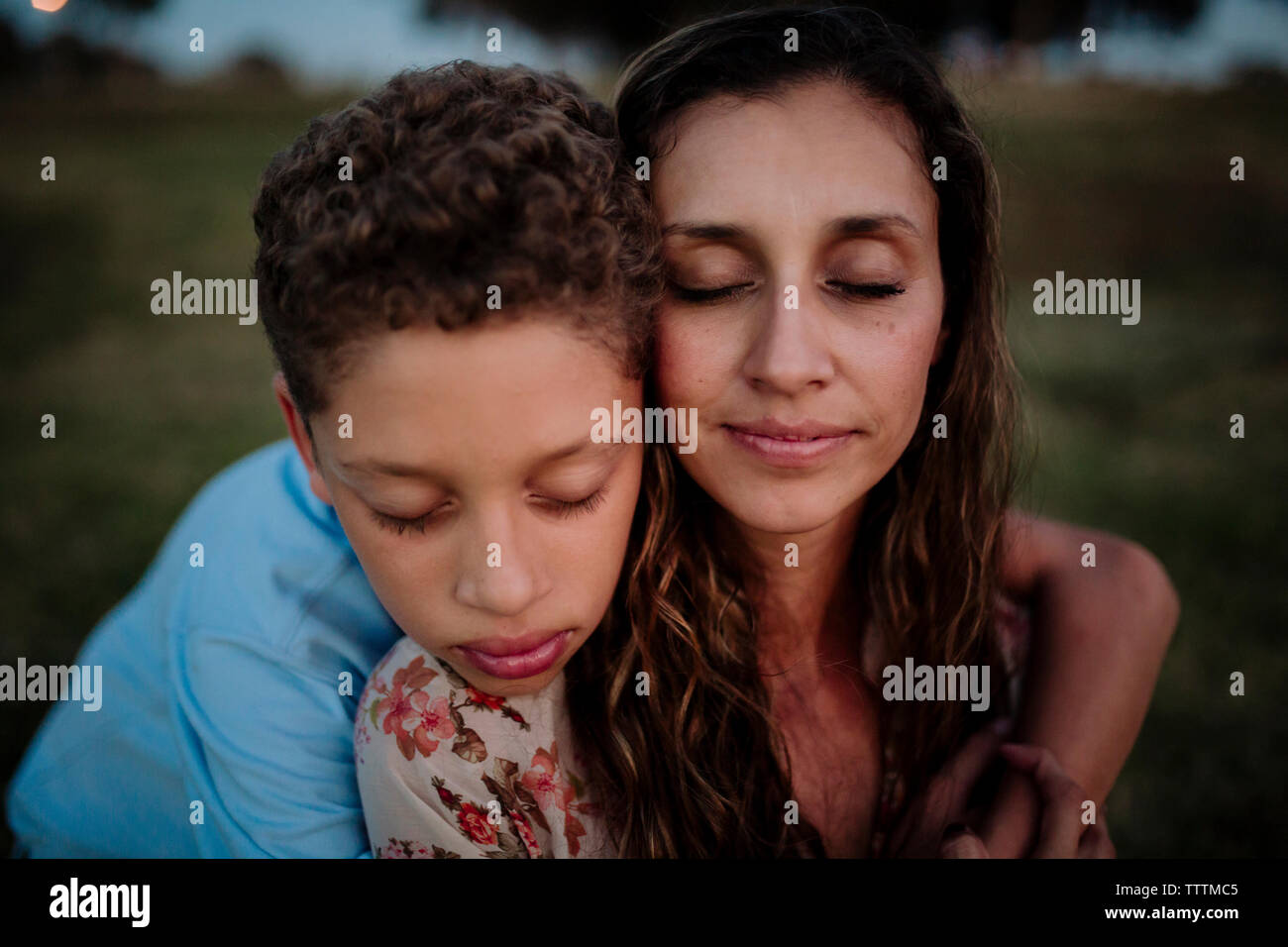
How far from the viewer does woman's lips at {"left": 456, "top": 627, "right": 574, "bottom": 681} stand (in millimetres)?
2006

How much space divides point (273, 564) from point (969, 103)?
220cm

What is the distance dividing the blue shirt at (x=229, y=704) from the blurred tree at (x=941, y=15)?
1771 millimetres

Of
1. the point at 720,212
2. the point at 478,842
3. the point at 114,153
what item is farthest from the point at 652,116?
the point at 114,153

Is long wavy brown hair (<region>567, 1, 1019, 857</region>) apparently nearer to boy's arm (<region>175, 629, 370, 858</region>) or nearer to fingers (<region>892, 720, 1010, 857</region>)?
fingers (<region>892, 720, 1010, 857</region>)

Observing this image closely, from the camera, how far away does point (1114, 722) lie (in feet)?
9.06

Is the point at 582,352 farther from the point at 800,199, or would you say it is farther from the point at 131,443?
the point at 131,443

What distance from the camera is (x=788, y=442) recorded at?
2.17 metres

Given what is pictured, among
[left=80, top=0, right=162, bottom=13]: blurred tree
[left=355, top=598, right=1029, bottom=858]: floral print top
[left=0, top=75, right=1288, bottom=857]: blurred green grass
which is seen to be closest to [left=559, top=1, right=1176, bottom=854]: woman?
[left=355, top=598, right=1029, bottom=858]: floral print top

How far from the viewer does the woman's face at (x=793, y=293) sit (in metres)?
2.08

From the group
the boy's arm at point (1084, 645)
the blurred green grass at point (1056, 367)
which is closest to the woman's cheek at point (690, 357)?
the blurred green grass at point (1056, 367)

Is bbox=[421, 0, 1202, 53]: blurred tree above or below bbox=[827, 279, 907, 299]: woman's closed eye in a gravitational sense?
above

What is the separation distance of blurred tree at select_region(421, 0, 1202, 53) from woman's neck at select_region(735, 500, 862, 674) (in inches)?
57.4

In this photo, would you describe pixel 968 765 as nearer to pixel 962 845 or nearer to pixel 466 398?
pixel 962 845

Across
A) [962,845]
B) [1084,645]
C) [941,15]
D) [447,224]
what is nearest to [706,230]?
[447,224]
